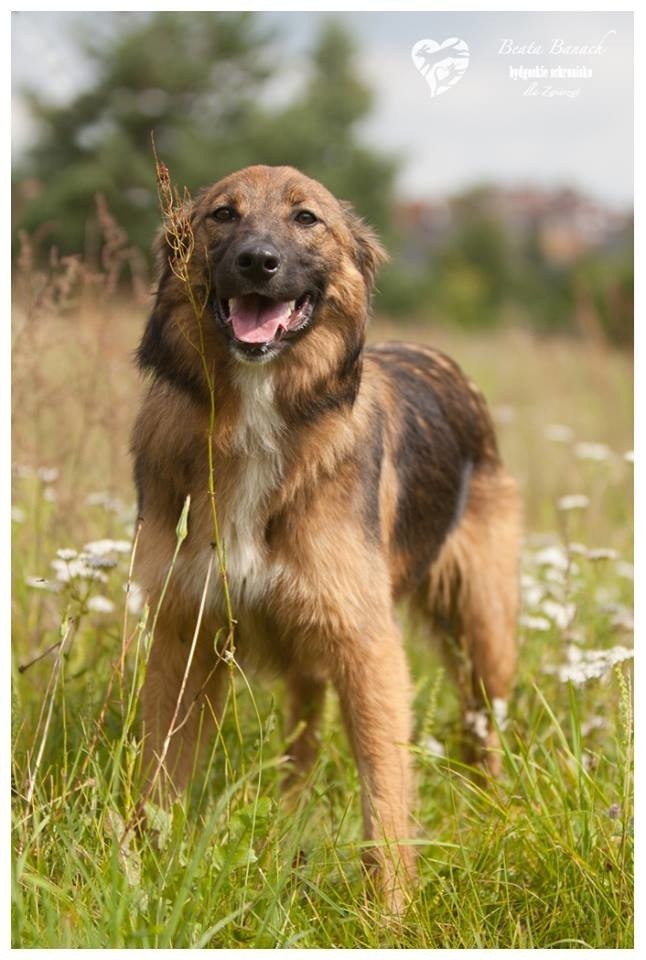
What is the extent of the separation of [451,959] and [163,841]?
0.91 meters

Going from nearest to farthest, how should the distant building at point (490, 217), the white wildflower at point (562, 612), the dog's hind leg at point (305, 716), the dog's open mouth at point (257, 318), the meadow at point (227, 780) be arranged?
the meadow at point (227, 780) < the dog's open mouth at point (257, 318) < the white wildflower at point (562, 612) < the dog's hind leg at point (305, 716) < the distant building at point (490, 217)

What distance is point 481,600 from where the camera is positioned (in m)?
4.81

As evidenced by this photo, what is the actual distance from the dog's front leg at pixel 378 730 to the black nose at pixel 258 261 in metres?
1.26

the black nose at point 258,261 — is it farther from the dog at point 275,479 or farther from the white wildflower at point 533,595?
the white wildflower at point 533,595

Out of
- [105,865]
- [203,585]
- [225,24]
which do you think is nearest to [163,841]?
[105,865]

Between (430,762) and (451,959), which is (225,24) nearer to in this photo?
(430,762)

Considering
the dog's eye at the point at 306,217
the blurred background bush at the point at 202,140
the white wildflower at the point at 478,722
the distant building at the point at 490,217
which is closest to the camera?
the dog's eye at the point at 306,217

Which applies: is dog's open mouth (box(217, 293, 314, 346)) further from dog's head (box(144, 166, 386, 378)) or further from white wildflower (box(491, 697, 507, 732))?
white wildflower (box(491, 697, 507, 732))

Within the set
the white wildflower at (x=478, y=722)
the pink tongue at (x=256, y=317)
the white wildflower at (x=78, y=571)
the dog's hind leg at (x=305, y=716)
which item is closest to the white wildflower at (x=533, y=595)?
the white wildflower at (x=478, y=722)

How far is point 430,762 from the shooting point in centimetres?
381

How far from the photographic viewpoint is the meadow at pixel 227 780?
9.67 ft

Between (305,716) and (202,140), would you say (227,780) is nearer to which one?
(305,716)

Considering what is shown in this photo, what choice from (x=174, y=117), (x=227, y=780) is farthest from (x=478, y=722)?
(x=174, y=117)

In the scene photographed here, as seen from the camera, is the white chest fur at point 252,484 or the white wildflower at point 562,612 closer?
the white chest fur at point 252,484
